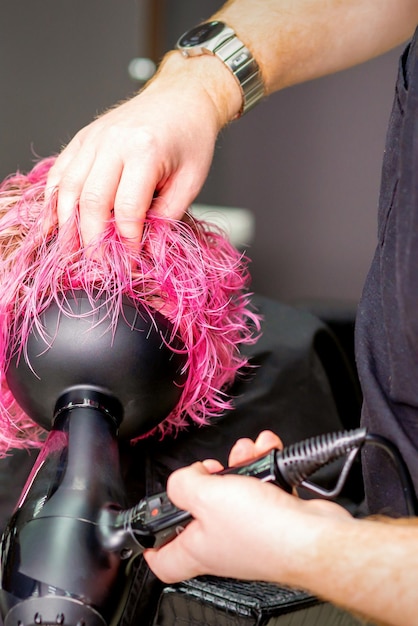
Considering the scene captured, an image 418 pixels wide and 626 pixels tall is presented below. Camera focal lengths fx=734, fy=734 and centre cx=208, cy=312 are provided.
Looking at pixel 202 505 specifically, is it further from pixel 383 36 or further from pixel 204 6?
pixel 204 6

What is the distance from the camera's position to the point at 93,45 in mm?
1313

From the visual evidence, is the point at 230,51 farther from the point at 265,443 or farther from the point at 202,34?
the point at 265,443

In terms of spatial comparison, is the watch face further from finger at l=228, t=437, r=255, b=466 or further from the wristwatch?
finger at l=228, t=437, r=255, b=466

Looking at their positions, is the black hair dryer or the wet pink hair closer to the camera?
the black hair dryer

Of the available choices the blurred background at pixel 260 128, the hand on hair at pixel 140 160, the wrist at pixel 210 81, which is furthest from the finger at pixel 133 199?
the blurred background at pixel 260 128

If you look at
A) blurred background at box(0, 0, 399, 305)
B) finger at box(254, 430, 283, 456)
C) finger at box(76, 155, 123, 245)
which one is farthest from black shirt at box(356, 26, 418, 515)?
blurred background at box(0, 0, 399, 305)

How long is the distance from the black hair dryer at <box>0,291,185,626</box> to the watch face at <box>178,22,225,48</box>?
276 millimetres

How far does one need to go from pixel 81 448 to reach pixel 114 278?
13 centimetres

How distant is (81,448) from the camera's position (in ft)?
1.58

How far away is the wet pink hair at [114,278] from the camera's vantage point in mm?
540

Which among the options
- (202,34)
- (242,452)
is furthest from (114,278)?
(202,34)

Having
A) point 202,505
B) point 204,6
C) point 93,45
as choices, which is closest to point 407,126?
point 202,505

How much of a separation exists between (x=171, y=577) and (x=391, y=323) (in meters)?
0.22

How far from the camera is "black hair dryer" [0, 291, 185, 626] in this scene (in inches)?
16.3
